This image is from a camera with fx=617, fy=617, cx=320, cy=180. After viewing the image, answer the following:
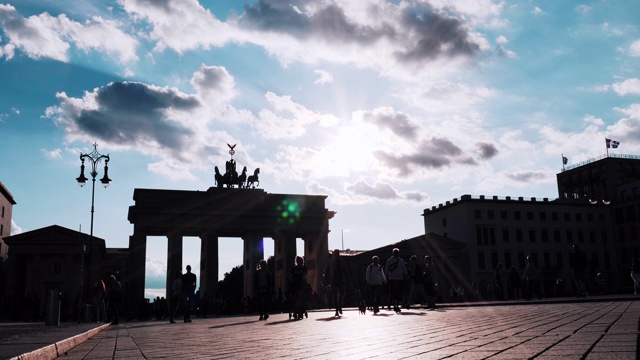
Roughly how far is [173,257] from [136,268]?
3.50m

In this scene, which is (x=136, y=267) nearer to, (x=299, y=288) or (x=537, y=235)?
(x=299, y=288)

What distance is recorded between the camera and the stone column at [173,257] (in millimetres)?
57969

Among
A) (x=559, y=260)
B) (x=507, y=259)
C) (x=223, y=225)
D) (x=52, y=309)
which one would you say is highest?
(x=223, y=225)

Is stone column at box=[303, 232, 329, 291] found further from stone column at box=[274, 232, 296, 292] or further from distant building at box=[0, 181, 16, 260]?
distant building at box=[0, 181, 16, 260]

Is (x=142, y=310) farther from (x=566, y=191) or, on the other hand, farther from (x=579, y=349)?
(x=566, y=191)

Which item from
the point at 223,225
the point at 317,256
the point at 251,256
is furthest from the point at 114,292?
the point at 317,256

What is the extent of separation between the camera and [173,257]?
58656 mm

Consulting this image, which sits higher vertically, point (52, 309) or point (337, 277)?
point (337, 277)

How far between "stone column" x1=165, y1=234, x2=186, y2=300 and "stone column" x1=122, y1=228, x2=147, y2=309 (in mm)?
2640

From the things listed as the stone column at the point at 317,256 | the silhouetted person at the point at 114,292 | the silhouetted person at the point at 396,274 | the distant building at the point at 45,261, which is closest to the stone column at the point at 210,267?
the stone column at the point at 317,256

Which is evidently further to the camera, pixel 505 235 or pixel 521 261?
pixel 521 261

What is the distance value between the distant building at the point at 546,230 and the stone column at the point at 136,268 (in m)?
38.7

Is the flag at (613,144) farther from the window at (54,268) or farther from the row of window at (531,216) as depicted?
the window at (54,268)

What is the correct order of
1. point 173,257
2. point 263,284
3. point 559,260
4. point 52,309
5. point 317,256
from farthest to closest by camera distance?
point 559,260, point 317,256, point 173,257, point 263,284, point 52,309
